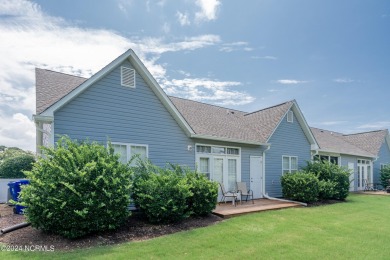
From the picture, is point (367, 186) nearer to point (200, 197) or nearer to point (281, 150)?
point (281, 150)

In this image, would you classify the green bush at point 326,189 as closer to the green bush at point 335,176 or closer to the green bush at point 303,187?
the green bush at point 303,187

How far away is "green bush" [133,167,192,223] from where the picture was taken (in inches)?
314

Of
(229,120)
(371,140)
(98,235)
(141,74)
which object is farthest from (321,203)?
(371,140)

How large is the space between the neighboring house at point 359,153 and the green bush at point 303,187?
185 inches

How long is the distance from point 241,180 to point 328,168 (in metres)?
5.24

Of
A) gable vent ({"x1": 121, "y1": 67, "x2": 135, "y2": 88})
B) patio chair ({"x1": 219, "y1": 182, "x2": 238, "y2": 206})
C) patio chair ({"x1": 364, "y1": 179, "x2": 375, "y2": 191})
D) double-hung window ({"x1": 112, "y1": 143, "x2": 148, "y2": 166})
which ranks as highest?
gable vent ({"x1": 121, "y1": 67, "x2": 135, "y2": 88})

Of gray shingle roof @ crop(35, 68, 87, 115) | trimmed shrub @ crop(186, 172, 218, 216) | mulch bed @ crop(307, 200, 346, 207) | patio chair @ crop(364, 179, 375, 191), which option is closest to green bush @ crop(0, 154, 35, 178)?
gray shingle roof @ crop(35, 68, 87, 115)

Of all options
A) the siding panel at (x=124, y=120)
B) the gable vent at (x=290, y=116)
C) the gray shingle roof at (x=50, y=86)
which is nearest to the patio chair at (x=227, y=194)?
the siding panel at (x=124, y=120)

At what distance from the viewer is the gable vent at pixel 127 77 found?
996cm

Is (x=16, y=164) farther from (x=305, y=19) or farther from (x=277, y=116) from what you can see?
(x=305, y=19)

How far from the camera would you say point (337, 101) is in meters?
21.4

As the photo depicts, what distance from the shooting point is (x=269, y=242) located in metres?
6.87

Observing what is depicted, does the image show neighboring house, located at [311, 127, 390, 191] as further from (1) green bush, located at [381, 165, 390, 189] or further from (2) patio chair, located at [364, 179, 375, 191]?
(1) green bush, located at [381, 165, 390, 189]

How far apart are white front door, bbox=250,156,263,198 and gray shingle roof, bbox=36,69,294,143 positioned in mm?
1102
